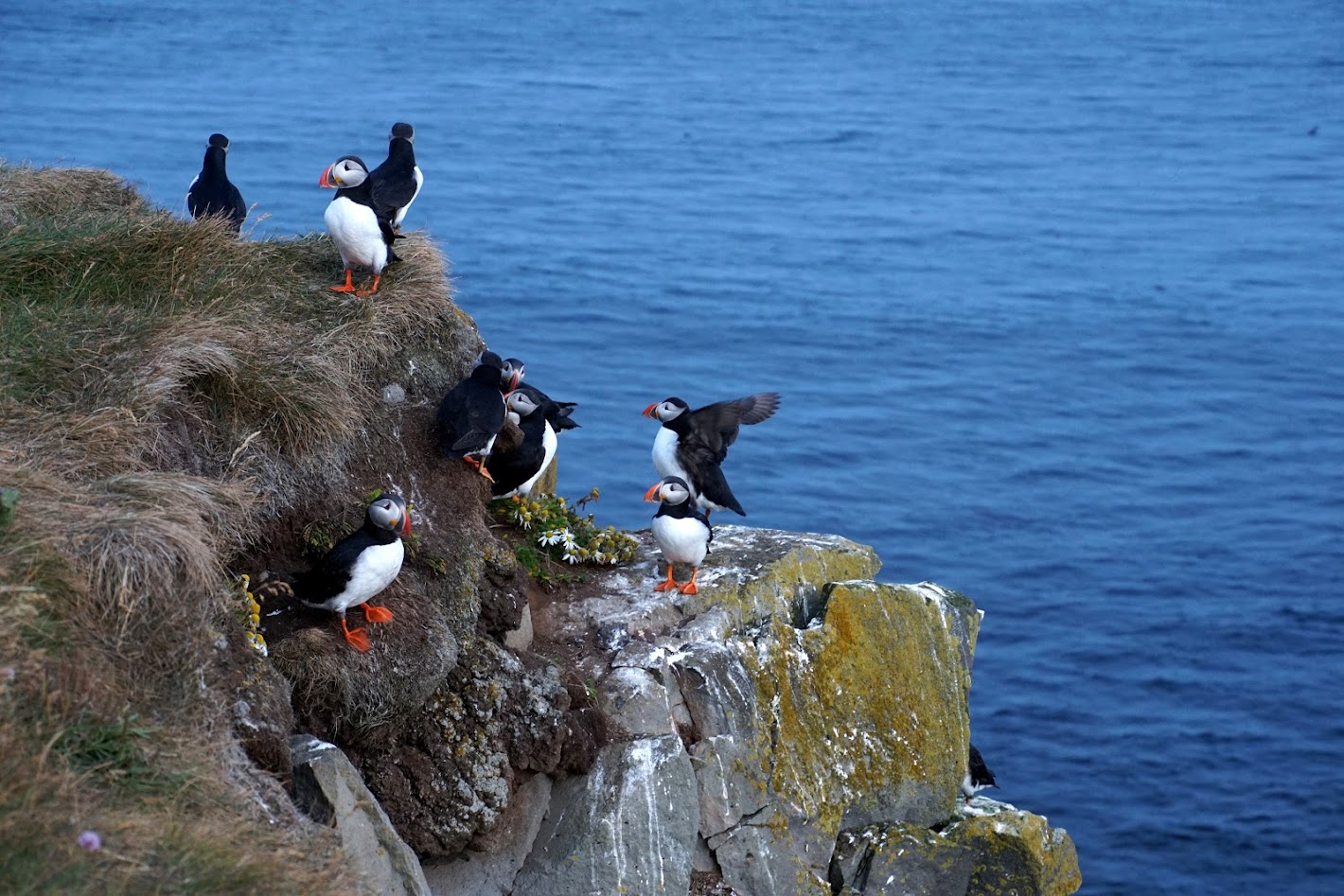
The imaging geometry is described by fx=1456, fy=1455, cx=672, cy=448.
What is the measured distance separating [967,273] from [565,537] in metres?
28.8

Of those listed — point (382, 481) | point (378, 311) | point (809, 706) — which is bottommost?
point (809, 706)

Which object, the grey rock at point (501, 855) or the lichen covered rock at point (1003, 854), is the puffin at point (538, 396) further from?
the lichen covered rock at point (1003, 854)

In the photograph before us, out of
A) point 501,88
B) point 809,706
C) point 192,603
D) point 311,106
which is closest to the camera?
point 192,603

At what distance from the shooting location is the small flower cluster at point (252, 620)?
621 cm

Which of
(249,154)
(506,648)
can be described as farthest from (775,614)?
(249,154)

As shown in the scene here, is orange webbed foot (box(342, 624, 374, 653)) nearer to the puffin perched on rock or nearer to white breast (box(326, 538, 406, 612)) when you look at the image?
white breast (box(326, 538, 406, 612))

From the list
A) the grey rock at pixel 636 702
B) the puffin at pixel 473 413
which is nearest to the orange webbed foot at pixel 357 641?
the puffin at pixel 473 413

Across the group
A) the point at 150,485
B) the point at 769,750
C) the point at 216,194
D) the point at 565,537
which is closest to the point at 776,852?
the point at 769,750

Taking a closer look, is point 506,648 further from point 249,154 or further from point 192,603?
point 249,154

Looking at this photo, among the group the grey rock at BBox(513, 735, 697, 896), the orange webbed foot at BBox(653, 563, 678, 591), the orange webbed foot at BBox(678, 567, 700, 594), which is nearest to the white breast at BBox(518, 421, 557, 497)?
the orange webbed foot at BBox(653, 563, 678, 591)

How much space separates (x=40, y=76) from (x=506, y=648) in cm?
4954

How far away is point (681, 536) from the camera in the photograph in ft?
27.7

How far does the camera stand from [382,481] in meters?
7.94

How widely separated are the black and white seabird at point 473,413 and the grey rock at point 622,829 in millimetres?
1837
